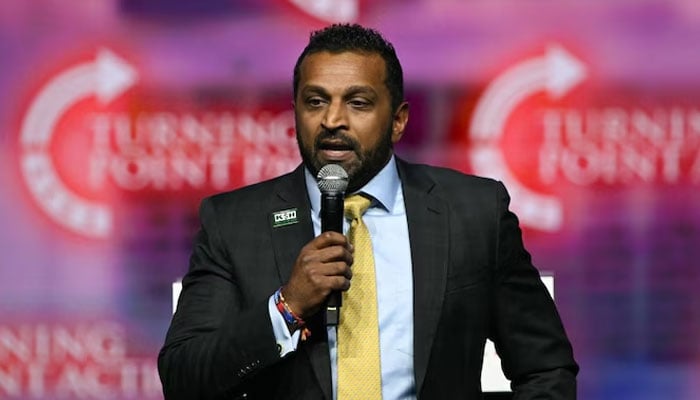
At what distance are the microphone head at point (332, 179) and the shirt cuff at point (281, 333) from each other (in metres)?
0.21

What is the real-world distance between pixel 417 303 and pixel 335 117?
1.22ft

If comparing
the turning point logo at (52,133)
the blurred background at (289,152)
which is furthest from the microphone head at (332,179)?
the turning point logo at (52,133)

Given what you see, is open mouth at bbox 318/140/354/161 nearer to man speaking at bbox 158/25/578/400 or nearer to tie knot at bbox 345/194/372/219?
man speaking at bbox 158/25/578/400

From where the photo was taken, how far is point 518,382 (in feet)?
7.65

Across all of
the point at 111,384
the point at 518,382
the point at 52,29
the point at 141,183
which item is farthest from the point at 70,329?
the point at 518,382

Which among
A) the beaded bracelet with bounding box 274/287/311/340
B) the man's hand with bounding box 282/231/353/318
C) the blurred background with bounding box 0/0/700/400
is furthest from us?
the blurred background with bounding box 0/0/700/400

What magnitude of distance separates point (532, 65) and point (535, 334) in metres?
1.57

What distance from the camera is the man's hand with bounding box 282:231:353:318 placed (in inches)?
76.7

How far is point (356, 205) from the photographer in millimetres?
2316

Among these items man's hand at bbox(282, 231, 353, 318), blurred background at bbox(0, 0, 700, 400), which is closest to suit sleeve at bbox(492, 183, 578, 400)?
man's hand at bbox(282, 231, 353, 318)

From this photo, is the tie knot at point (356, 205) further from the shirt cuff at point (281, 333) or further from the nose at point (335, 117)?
the shirt cuff at point (281, 333)

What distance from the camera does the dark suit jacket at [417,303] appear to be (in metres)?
2.15

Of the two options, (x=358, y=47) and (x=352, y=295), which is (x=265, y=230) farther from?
(x=358, y=47)

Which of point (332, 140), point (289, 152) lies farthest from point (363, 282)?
point (289, 152)
